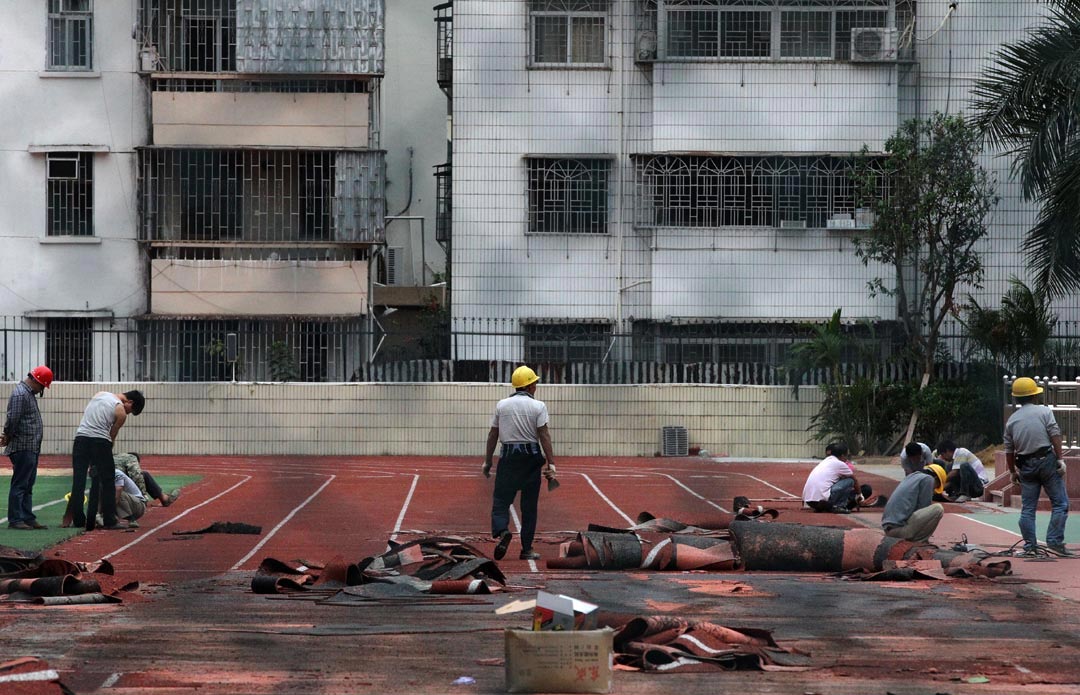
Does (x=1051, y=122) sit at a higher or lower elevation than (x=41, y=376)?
higher

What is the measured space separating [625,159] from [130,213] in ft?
33.9

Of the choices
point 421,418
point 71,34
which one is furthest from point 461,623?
point 71,34

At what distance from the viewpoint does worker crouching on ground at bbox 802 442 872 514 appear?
62.7ft

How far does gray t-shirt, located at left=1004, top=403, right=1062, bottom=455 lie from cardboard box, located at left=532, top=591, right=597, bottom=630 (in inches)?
317

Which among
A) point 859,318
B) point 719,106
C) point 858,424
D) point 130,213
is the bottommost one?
point 858,424

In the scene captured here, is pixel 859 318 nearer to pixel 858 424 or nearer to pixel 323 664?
pixel 858 424

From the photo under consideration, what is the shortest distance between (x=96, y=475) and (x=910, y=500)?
8.34 metres

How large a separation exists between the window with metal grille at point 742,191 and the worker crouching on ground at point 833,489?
13.5 metres

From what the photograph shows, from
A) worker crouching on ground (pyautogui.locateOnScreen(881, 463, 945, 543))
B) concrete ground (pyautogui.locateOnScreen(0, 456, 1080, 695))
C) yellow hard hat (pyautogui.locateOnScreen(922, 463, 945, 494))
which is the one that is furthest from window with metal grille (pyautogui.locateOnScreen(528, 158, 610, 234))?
worker crouching on ground (pyautogui.locateOnScreen(881, 463, 945, 543))

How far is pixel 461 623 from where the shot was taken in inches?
389

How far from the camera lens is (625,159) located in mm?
32250

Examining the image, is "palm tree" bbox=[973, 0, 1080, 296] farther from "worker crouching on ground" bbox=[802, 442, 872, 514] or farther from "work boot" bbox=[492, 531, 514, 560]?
"work boot" bbox=[492, 531, 514, 560]

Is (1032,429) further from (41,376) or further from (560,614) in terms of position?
(41,376)

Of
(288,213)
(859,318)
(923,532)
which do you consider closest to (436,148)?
(288,213)
